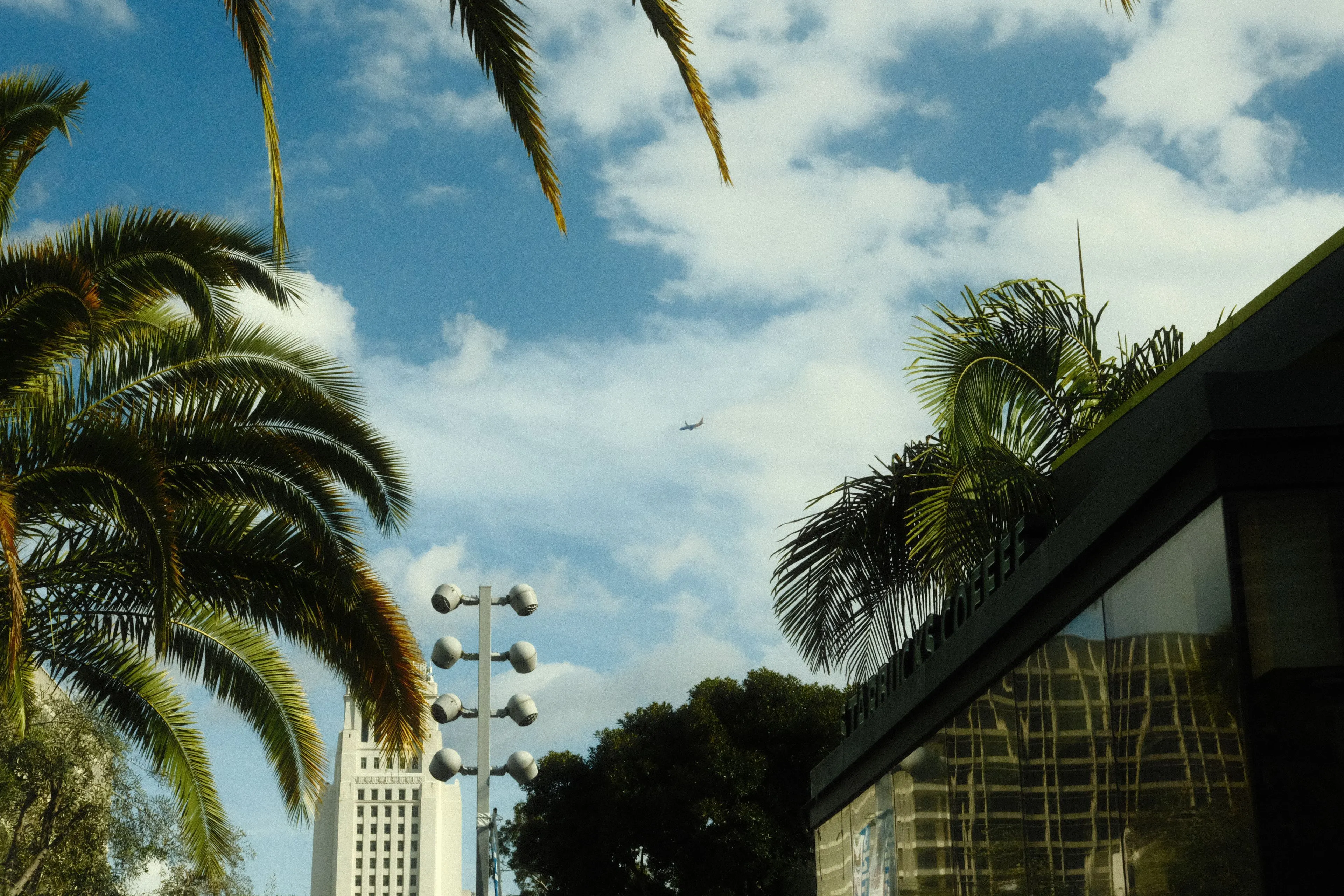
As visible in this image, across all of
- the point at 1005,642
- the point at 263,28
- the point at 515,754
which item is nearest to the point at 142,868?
the point at 515,754

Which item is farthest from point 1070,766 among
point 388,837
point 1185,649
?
point 388,837

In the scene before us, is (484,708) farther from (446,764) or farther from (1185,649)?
(1185,649)

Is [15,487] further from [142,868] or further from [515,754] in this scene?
[142,868]

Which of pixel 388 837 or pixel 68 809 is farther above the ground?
pixel 388 837

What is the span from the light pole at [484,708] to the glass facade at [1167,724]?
25.0 ft

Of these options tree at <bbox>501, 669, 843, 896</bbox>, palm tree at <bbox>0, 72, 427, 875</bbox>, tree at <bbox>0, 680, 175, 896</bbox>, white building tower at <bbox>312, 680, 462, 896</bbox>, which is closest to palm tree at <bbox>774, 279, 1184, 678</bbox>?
palm tree at <bbox>0, 72, 427, 875</bbox>

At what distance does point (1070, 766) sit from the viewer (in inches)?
299

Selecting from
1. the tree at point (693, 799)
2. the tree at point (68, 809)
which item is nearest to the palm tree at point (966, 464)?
the tree at point (68, 809)

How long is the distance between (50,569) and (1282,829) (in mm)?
7988

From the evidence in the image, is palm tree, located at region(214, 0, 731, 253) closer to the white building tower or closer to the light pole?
the light pole

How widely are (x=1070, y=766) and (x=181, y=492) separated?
251 inches

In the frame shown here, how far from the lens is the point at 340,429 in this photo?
10188 millimetres

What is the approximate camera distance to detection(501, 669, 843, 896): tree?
103ft

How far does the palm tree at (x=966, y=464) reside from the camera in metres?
10.8
